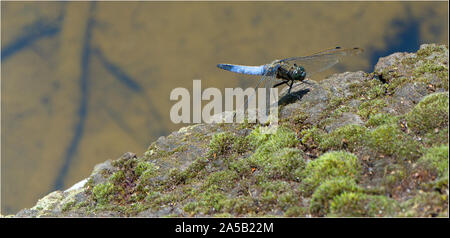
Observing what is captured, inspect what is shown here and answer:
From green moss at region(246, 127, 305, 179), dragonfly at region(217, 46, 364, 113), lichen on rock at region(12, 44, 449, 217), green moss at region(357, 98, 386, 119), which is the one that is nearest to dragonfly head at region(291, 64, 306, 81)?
dragonfly at region(217, 46, 364, 113)

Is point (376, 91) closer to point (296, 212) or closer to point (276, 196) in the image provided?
point (276, 196)

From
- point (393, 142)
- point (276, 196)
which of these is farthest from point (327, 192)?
point (393, 142)

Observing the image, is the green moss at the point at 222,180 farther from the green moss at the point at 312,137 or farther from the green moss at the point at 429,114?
the green moss at the point at 429,114

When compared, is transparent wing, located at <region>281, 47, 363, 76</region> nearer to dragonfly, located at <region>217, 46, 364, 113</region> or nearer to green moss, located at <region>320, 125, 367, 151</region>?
dragonfly, located at <region>217, 46, 364, 113</region>

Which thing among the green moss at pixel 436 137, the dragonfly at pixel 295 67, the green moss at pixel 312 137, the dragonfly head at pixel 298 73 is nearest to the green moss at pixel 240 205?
the green moss at pixel 312 137
